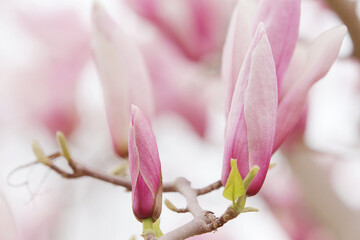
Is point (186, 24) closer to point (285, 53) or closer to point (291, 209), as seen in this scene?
point (291, 209)

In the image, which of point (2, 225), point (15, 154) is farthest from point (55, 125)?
point (2, 225)

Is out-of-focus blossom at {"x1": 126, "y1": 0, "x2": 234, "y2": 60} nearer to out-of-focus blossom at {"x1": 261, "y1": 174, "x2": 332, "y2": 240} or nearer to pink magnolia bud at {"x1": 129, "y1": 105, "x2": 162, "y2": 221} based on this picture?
out-of-focus blossom at {"x1": 261, "y1": 174, "x2": 332, "y2": 240}

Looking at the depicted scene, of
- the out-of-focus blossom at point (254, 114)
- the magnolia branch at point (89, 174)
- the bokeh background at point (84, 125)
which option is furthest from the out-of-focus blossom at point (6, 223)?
the bokeh background at point (84, 125)

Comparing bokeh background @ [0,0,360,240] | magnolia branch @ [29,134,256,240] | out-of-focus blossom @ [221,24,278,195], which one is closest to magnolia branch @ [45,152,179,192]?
magnolia branch @ [29,134,256,240]

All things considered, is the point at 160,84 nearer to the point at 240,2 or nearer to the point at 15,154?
the point at 15,154

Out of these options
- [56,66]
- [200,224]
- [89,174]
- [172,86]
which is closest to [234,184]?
[200,224]

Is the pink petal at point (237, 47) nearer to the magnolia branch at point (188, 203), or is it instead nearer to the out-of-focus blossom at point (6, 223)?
the magnolia branch at point (188, 203)
